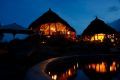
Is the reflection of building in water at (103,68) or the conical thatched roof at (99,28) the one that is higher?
the conical thatched roof at (99,28)

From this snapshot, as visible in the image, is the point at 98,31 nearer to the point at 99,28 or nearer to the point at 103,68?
the point at 99,28

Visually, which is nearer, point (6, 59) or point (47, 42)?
point (6, 59)

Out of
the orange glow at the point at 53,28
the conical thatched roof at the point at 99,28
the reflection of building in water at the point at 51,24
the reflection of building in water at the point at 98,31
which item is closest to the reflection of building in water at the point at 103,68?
the reflection of building in water at the point at 98,31

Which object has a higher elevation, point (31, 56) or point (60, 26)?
point (60, 26)

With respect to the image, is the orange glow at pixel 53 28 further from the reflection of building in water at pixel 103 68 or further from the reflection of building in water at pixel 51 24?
the reflection of building in water at pixel 103 68

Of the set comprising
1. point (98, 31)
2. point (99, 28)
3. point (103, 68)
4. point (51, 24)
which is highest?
point (51, 24)

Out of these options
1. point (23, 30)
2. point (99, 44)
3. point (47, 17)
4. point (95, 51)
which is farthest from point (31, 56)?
point (47, 17)

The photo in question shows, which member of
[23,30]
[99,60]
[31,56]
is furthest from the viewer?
[23,30]

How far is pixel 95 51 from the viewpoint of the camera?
1948 cm

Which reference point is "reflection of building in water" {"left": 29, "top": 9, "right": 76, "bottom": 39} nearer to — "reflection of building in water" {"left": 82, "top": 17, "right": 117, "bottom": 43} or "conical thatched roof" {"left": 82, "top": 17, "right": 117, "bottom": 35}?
"reflection of building in water" {"left": 82, "top": 17, "right": 117, "bottom": 43}

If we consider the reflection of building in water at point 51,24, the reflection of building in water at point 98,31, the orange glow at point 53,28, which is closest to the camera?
the reflection of building in water at point 98,31

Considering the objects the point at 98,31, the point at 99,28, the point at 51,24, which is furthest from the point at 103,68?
the point at 51,24

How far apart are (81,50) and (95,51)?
102 centimetres

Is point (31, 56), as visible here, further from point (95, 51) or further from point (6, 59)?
point (95, 51)
